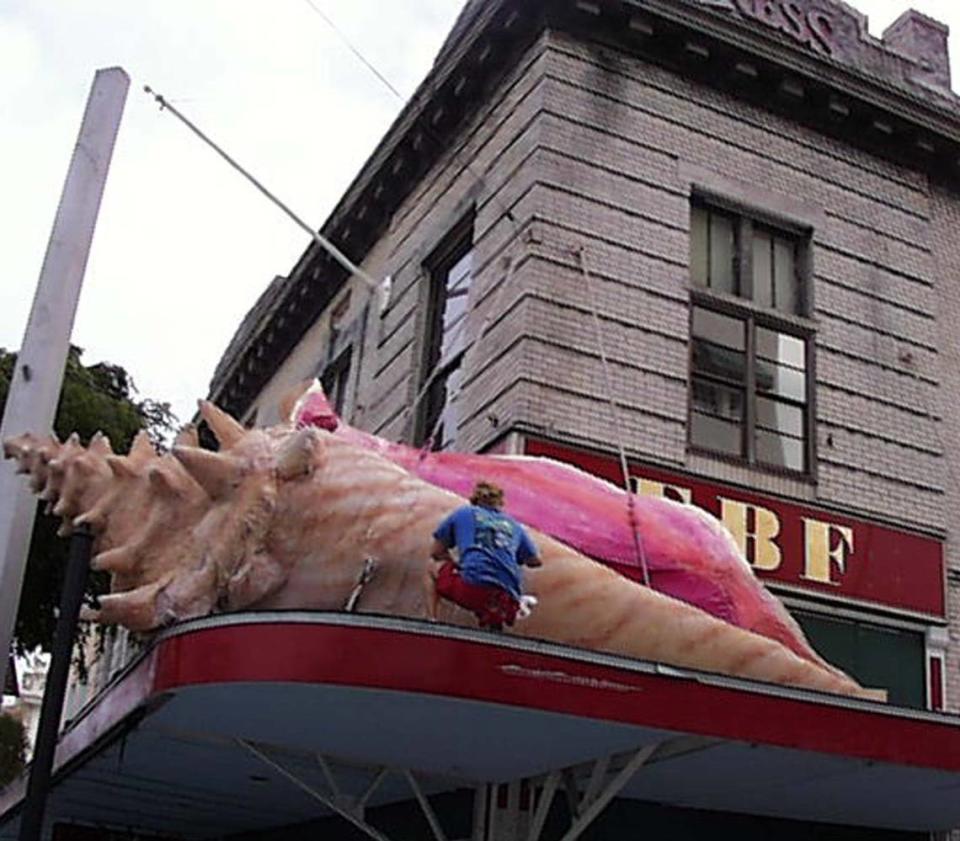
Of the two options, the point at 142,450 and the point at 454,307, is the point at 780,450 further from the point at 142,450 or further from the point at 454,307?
the point at 142,450

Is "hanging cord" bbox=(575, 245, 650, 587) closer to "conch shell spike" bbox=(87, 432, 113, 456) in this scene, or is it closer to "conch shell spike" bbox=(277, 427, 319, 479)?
"conch shell spike" bbox=(277, 427, 319, 479)

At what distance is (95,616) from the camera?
30.4 ft

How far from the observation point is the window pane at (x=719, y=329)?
14102 millimetres

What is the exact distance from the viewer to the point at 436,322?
16.0 m

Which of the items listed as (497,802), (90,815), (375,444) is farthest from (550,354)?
(90,815)

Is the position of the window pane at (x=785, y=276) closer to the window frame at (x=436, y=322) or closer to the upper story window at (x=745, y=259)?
the upper story window at (x=745, y=259)

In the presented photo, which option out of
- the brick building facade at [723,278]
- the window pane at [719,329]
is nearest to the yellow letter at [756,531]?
the brick building facade at [723,278]

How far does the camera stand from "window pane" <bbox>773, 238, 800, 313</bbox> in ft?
48.8

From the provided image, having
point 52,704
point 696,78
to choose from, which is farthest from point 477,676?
point 696,78

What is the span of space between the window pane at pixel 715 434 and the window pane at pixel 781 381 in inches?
26.4

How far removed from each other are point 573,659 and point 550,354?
20.9 feet

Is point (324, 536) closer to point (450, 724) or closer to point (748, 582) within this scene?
point (450, 724)

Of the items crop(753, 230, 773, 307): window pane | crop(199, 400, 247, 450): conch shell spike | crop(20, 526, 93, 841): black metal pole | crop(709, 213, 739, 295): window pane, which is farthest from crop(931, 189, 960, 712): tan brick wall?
crop(20, 526, 93, 841): black metal pole

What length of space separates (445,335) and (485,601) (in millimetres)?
7930
